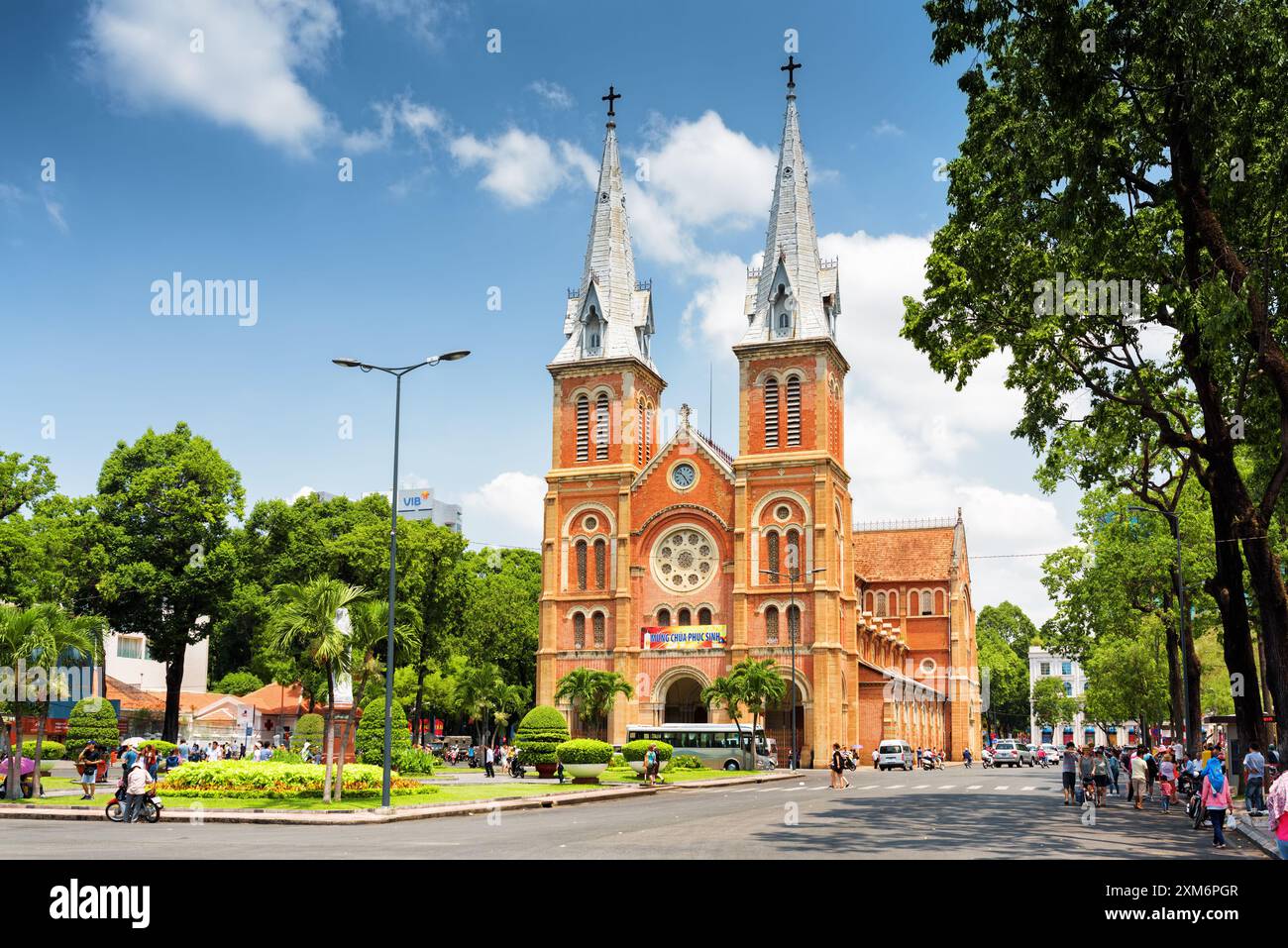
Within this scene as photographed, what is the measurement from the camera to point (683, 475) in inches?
2803

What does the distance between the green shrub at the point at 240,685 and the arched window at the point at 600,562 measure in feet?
70.6

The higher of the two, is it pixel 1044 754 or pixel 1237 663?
pixel 1237 663

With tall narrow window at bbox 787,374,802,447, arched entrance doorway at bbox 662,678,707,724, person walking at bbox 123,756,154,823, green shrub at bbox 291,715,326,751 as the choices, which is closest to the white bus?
arched entrance doorway at bbox 662,678,707,724

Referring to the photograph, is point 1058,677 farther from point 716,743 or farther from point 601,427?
point 716,743

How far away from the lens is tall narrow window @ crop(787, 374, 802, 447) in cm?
6888

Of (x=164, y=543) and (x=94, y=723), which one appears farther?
(x=164, y=543)

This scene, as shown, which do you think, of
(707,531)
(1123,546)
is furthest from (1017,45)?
(707,531)

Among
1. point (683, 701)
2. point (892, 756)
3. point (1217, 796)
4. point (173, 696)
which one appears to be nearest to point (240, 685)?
point (173, 696)

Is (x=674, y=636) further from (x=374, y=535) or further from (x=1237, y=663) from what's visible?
(x=1237, y=663)

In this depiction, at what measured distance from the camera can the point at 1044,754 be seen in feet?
260

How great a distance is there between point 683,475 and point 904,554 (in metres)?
31.9

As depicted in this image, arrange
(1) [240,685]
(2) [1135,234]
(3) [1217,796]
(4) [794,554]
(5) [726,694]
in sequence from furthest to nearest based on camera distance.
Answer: (1) [240,685] < (4) [794,554] < (5) [726,694] < (2) [1135,234] < (3) [1217,796]

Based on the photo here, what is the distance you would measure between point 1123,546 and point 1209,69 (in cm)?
2969
